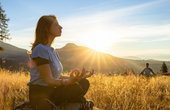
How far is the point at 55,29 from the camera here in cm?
207

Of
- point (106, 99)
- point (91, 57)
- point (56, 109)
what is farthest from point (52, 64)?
point (91, 57)

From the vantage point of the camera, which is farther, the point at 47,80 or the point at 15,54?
the point at 15,54

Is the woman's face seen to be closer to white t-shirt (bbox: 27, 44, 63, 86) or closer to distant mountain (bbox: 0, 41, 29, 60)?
white t-shirt (bbox: 27, 44, 63, 86)

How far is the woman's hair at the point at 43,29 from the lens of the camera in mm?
2017

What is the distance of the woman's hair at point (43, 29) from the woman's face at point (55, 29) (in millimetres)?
46

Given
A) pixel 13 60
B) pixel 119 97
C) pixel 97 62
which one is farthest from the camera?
pixel 97 62

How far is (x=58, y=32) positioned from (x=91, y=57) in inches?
3599

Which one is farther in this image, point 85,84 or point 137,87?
point 137,87

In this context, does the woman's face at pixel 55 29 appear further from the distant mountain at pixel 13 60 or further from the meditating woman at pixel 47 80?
the distant mountain at pixel 13 60

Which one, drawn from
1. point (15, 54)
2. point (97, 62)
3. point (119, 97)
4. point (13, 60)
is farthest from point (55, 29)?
point (15, 54)

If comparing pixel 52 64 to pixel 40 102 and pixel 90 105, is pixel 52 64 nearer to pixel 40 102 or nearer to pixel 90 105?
pixel 40 102

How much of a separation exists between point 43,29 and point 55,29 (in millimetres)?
178

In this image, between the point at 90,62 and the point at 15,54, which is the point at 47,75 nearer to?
the point at 90,62

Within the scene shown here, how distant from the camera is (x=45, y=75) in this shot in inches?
68.8
